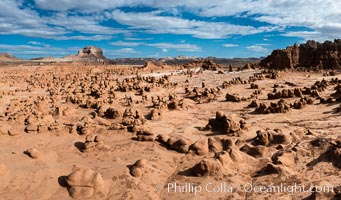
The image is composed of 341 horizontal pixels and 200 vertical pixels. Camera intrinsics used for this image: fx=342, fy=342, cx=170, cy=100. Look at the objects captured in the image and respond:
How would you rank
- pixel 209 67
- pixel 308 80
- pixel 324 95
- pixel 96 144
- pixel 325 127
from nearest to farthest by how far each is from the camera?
pixel 96 144 → pixel 325 127 → pixel 324 95 → pixel 308 80 → pixel 209 67

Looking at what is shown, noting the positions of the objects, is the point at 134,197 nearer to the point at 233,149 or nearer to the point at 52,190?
the point at 52,190

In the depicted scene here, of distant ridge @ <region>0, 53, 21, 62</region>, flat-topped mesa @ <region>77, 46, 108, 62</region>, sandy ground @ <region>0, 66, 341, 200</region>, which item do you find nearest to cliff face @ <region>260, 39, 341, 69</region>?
sandy ground @ <region>0, 66, 341, 200</region>

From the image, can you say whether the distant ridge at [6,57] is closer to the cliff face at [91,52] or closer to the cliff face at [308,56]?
the cliff face at [91,52]

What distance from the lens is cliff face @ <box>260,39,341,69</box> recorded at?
18.7 m

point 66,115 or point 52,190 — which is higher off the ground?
point 66,115

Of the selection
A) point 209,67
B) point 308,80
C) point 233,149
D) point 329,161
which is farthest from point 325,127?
point 209,67

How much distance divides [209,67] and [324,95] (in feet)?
35.8

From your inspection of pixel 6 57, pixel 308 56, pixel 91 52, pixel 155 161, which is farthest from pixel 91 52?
pixel 155 161

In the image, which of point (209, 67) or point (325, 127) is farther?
point (209, 67)

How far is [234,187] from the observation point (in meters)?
4.98

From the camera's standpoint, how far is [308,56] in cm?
2031

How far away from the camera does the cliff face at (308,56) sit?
18.7m

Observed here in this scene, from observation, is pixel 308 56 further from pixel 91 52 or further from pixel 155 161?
pixel 91 52

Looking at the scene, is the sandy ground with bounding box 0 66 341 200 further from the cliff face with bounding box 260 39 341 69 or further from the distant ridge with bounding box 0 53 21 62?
the distant ridge with bounding box 0 53 21 62
